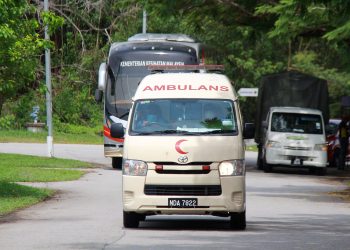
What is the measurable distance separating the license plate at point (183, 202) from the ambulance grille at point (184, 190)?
0.30 feet

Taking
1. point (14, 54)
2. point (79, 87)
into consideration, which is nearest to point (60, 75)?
point (79, 87)

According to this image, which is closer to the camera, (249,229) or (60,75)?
(249,229)

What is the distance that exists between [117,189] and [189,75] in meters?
8.61

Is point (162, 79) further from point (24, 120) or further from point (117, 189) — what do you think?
point (24, 120)

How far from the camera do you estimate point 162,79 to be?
19.1m

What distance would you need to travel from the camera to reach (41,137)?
5194 centimetres

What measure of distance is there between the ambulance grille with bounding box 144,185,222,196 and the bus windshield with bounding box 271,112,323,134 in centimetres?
2027

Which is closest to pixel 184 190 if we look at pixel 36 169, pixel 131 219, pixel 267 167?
Answer: pixel 131 219

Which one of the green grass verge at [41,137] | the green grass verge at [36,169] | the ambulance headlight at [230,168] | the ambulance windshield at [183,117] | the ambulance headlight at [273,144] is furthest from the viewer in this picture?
the green grass verge at [41,137]

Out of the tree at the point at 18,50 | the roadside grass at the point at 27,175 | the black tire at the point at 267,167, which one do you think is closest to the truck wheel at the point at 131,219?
the roadside grass at the point at 27,175

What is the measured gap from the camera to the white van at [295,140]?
3725cm

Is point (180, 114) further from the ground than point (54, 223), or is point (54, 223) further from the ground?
point (180, 114)

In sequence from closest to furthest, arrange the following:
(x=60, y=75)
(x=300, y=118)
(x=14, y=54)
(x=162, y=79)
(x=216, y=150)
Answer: (x=216, y=150), (x=162, y=79), (x=14, y=54), (x=300, y=118), (x=60, y=75)

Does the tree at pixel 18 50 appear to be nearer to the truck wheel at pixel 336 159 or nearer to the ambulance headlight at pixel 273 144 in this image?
the ambulance headlight at pixel 273 144
